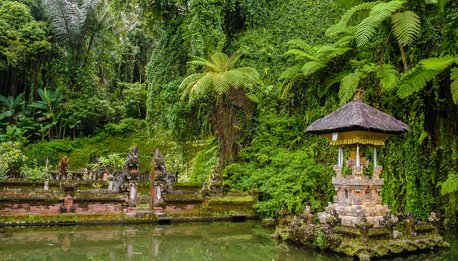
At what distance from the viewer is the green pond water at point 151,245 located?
733cm

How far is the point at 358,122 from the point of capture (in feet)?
27.0

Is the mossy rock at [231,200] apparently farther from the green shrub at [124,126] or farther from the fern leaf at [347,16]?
the green shrub at [124,126]

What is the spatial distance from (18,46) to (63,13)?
345cm

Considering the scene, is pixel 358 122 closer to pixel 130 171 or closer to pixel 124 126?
pixel 130 171

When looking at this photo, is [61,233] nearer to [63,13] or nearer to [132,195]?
[132,195]

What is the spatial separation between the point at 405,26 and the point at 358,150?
328 centimetres

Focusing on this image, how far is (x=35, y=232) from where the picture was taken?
9.51 meters

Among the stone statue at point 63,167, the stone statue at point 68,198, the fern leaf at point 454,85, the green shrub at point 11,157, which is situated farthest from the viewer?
the green shrub at point 11,157

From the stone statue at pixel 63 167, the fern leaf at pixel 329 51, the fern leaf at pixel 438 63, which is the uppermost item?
the fern leaf at pixel 329 51

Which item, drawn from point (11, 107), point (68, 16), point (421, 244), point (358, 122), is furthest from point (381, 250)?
point (11, 107)

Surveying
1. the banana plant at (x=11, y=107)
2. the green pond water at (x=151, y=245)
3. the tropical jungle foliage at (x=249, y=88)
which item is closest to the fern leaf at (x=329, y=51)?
the tropical jungle foliage at (x=249, y=88)

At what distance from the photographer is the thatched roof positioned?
8.34 m

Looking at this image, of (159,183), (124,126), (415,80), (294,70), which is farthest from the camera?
(124,126)

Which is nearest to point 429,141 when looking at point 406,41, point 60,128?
point 406,41
